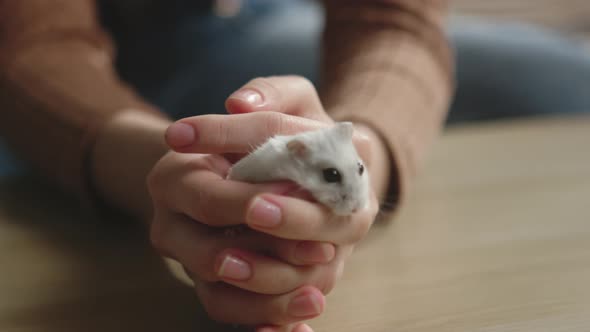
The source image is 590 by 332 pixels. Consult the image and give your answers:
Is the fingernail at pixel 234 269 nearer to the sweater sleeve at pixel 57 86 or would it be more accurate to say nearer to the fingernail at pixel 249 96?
the fingernail at pixel 249 96

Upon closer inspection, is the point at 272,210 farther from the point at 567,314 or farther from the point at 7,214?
the point at 7,214

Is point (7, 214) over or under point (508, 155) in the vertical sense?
under

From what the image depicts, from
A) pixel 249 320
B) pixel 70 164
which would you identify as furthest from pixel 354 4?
pixel 249 320

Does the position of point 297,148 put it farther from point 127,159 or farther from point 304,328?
point 127,159

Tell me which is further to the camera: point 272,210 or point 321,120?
point 321,120

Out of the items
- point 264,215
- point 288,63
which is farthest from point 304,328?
point 288,63

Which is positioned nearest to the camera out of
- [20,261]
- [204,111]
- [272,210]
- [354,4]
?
[272,210]

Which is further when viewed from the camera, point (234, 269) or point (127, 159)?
point (127, 159)
